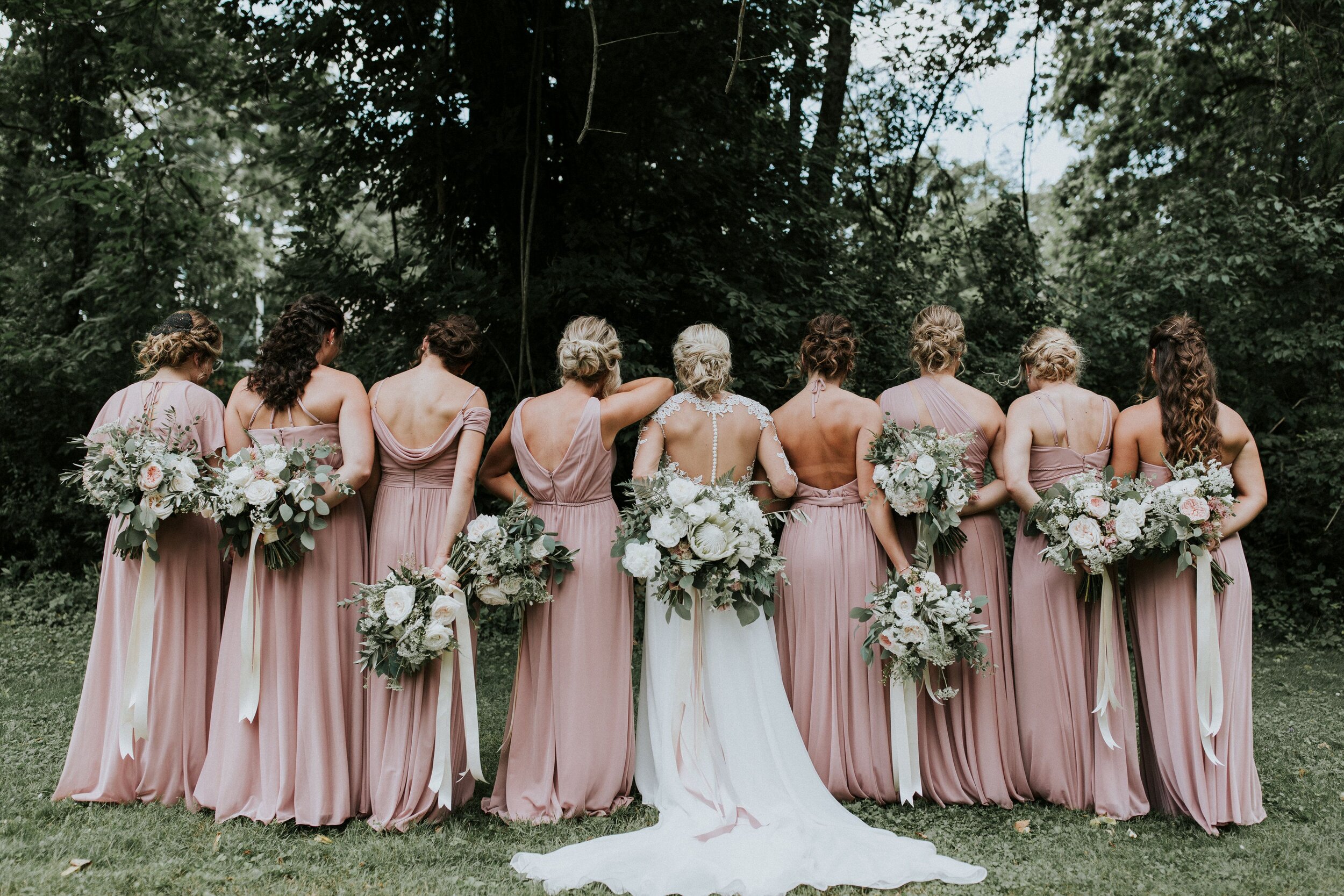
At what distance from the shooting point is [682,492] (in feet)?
13.9

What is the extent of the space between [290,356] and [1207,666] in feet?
15.3

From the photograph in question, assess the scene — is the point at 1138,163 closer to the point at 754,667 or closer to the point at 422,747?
the point at 754,667

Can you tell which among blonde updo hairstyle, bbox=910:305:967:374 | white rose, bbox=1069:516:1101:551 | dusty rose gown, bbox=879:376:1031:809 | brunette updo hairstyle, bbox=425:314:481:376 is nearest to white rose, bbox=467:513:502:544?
brunette updo hairstyle, bbox=425:314:481:376

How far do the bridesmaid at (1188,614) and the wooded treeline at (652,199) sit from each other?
3460 millimetres

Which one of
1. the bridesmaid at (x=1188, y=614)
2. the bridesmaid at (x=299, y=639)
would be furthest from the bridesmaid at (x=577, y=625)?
the bridesmaid at (x=1188, y=614)

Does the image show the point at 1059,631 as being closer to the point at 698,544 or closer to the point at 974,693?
the point at 974,693

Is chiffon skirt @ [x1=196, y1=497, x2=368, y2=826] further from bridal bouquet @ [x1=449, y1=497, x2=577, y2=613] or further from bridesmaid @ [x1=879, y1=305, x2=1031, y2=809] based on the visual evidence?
bridesmaid @ [x1=879, y1=305, x2=1031, y2=809]

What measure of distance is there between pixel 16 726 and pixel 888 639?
5725 millimetres

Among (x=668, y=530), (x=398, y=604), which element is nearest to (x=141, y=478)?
(x=398, y=604)

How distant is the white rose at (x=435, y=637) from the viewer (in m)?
4.25

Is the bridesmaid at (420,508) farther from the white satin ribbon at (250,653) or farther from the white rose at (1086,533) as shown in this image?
the white rose at (1086,533)

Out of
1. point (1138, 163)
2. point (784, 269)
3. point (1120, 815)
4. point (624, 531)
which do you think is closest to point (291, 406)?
point (624, 531)

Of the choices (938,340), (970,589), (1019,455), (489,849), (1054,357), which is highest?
(938,340)

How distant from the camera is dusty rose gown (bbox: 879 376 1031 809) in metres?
4.91
